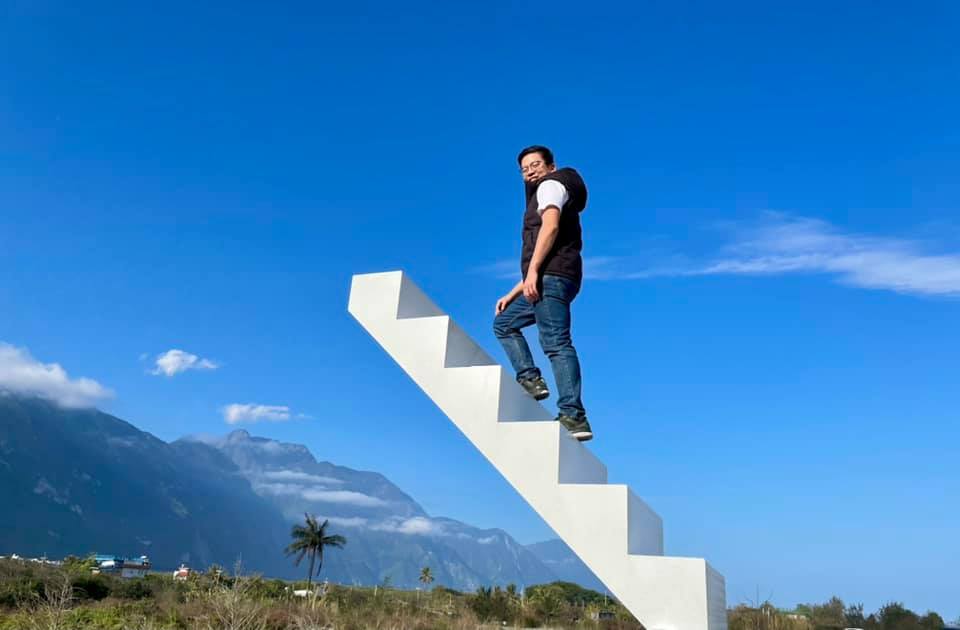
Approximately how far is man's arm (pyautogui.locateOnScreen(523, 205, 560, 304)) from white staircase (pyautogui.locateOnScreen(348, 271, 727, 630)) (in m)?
0.61

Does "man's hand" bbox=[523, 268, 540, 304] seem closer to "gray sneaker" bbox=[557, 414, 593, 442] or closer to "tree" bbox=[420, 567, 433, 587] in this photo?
"gray sneaker" bbox=[557, 414, 593, 442]

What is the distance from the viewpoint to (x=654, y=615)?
3945 mm

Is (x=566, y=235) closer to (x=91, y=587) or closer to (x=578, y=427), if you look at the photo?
(x=578, y=427)

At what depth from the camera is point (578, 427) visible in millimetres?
4688

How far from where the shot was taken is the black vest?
4805 mm

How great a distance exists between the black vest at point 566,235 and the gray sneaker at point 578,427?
961 mm

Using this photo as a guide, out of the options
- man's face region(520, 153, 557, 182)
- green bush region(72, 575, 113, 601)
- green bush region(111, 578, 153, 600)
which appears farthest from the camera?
green bush region(111, 578, 153, 600)

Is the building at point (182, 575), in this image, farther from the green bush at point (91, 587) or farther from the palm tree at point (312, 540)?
the palm tree at point (312, 540)

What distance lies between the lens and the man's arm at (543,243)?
464 cm

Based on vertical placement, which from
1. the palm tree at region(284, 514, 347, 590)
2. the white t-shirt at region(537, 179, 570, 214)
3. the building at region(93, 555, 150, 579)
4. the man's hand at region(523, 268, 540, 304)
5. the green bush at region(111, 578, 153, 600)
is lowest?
the building at region(93, 555, 150, 579)

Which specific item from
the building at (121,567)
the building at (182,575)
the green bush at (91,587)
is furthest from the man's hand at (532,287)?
the building at (121,567)

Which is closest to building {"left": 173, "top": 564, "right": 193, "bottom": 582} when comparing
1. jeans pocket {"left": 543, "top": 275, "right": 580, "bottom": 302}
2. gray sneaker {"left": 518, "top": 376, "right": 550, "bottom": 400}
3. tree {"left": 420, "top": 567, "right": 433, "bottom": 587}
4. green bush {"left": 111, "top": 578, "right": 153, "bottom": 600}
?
green bush {"left": 111, "top": 578, "right": 153, "bottom": 600}

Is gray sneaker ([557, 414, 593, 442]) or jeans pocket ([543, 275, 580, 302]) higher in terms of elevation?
jeans pocket ([543, 275, 580, 302])

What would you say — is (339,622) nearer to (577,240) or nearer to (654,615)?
(654,615)
